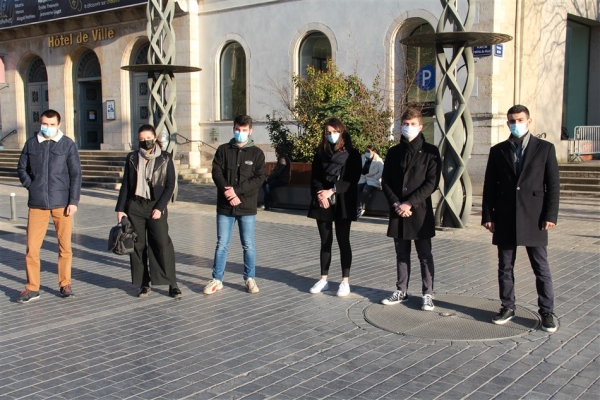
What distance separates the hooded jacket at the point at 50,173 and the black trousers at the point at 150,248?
66 centimetres

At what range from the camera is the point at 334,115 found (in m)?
14.2

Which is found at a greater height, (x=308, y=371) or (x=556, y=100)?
(x=556, y=100)

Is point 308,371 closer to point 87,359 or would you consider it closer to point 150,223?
point 87,359

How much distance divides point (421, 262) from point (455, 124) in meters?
5.16

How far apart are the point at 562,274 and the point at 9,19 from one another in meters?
25.4

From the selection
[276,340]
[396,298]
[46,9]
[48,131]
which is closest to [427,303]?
[396,298]

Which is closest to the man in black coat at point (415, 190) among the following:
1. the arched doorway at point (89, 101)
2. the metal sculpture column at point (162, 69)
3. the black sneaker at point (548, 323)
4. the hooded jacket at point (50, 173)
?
the black sneaker at point (548, 323)

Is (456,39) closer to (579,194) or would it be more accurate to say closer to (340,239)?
(340,239)

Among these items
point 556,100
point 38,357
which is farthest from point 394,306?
point 556,100

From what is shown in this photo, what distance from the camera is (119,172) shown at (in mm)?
21469

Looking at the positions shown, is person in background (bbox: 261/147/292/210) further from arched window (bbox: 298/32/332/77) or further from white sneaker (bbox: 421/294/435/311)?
white sneaker (bbox: 421/294/435/311)

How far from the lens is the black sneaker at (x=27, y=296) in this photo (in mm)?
6691

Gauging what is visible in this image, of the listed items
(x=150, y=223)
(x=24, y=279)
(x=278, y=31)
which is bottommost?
(x=24, y=279)

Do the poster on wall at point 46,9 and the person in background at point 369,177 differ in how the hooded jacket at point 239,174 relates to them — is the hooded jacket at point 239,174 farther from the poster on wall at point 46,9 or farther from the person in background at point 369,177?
the poster on wall at point 46,9
